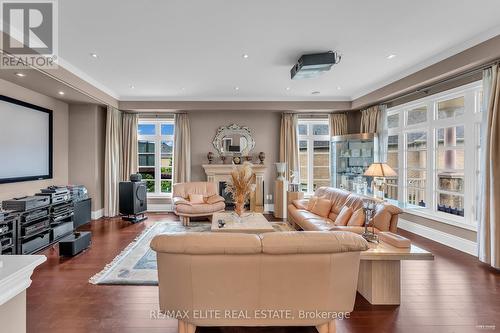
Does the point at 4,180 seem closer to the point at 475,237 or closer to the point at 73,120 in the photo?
the point at 73,120

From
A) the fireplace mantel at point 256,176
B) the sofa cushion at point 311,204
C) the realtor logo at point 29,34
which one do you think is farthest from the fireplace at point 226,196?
the realtor logo at point 29,34

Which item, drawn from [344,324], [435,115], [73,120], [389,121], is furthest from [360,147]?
[73,120]

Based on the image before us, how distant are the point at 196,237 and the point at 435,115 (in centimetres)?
504

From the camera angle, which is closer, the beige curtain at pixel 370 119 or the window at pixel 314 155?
the beige curtain at pixel 370 119

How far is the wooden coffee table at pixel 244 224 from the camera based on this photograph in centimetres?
359

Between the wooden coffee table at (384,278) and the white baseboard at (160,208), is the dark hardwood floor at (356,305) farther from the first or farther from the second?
the white baseboard at (160,208)

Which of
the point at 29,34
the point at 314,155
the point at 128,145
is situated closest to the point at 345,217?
the point at 314,155

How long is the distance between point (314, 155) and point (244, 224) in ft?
13.3

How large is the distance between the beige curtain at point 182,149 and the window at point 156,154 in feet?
1.01

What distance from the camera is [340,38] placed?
3.38m

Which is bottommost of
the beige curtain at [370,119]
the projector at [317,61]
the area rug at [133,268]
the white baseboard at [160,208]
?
the area rug at [133,268]

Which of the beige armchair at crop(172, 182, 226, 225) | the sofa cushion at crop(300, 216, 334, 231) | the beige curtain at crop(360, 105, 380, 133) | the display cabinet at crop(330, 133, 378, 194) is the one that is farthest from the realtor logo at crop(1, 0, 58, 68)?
the beige curtain at crop(360, 105, 380, 133)

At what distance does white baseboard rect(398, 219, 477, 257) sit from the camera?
392 cm

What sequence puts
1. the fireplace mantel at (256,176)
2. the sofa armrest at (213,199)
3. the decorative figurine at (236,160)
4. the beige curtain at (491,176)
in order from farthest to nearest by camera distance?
the decorative figurine at (236,160), the fireplace mantel at (256,176), the sofa armrest at (213,199), the beige curtain at (491,176)
